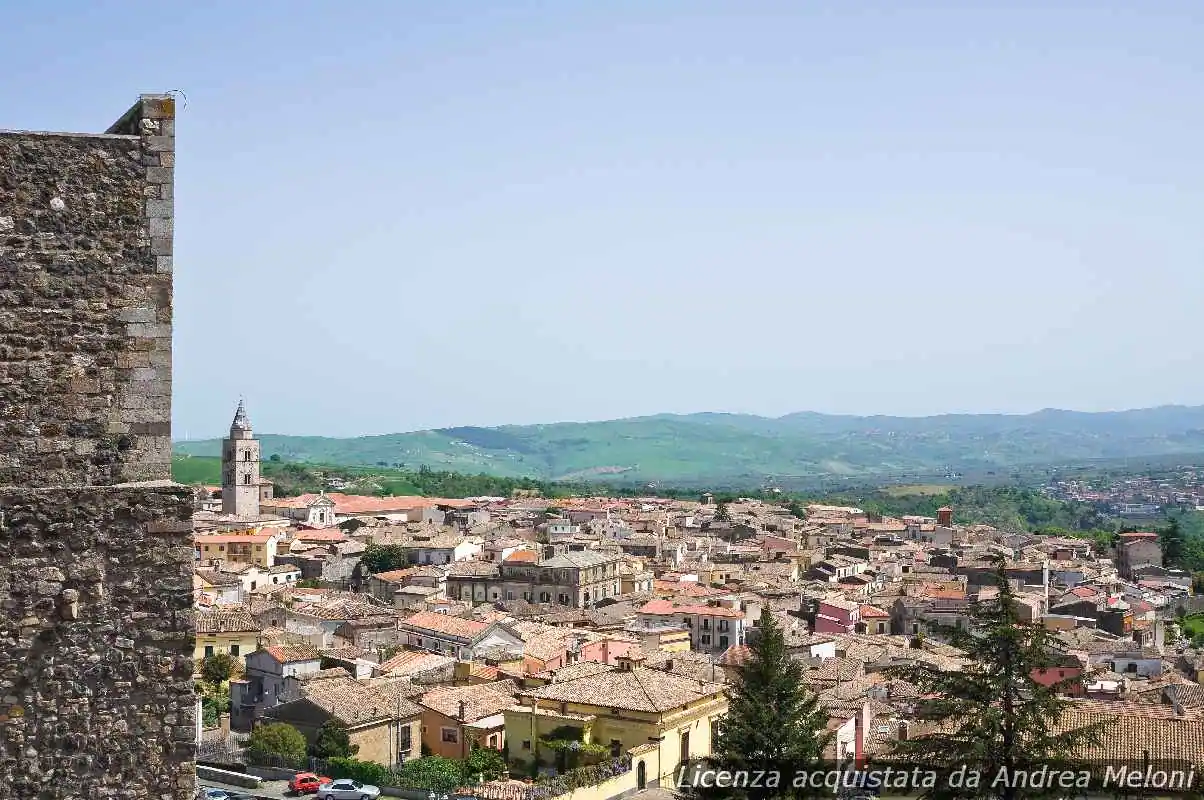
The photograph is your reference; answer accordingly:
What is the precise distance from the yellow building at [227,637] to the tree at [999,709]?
2889cm

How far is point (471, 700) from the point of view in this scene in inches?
1223

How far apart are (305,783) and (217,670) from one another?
11526 mm

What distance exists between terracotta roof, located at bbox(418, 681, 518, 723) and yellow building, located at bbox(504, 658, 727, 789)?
2.59 ft

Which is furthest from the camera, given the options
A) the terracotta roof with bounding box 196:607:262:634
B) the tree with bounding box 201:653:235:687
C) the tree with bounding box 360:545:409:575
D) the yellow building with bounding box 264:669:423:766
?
the tree with bounding box 360:545:409:575

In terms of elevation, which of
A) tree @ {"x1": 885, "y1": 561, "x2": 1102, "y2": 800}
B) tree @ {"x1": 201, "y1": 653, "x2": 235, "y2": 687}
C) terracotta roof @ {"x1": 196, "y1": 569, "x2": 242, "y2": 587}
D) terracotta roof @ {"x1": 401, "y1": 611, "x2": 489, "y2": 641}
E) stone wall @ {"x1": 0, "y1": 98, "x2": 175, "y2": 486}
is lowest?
tree @ {"x1": 201, "y1": 653, "x2": 235, "y2": 687}

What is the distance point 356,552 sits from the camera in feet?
242

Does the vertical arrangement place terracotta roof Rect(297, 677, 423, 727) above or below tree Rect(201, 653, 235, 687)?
above

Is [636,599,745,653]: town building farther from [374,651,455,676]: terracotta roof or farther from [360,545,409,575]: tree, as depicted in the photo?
[360,545,409,575]: tree

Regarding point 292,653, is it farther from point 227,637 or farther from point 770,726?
point 770,726

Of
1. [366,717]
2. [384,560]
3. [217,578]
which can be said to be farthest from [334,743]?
[384,560]

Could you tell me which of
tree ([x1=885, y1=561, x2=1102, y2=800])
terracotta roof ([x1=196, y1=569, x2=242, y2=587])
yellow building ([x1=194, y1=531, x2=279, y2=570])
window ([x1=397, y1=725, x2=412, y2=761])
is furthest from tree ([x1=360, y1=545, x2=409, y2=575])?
tree ([x1=885, y1=561, x2=1102, y2=800])

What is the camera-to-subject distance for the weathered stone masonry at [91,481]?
534 centimetres

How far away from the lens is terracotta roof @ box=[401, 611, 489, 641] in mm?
43406

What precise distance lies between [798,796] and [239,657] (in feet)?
88.5
